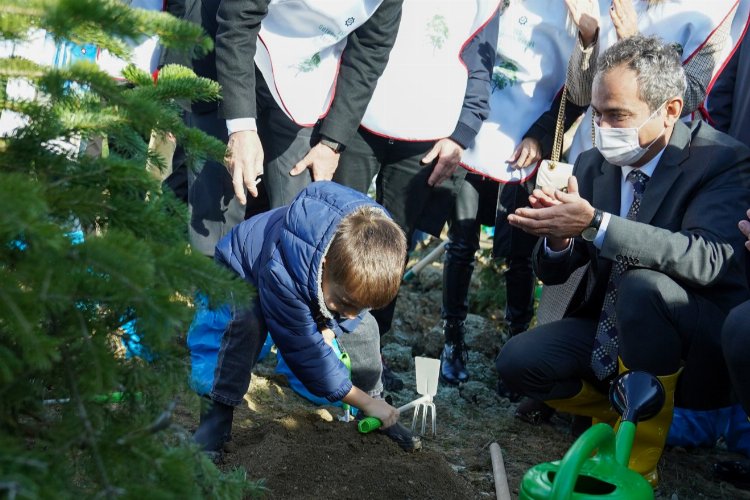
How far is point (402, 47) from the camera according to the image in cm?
367

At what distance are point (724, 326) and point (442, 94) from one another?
1.49 m

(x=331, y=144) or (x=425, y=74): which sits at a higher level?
(x=425, y=74)

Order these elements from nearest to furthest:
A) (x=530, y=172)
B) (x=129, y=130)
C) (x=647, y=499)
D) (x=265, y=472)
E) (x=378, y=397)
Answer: (x=129, y=130) → (x=647, y=499) → (x=265, y=472) → (x=378, y=397) → (x=530, y=172)

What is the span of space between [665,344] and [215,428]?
150 centimetres

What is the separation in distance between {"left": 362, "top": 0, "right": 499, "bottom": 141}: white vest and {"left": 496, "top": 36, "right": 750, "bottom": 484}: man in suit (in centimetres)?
63

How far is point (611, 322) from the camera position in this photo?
10.7ft

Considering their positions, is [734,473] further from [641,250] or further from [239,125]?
[239,125]

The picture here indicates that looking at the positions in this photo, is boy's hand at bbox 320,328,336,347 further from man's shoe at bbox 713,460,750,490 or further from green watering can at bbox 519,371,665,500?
man's shoe at bbox 713,460,750,490

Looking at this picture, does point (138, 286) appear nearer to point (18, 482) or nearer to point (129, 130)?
point (18, 482)

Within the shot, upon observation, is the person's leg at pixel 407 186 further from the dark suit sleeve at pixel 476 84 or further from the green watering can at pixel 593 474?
the green watering can at pixel 593 474

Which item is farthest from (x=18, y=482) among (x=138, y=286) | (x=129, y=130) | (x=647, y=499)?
(x=647, y=499)

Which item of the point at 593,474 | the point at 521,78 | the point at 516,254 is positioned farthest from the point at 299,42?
the point at 593,474

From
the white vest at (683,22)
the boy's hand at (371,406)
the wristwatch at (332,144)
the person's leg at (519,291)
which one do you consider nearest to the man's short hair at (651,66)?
the white vest at (683,22)

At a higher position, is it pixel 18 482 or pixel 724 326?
pixel 18 482
